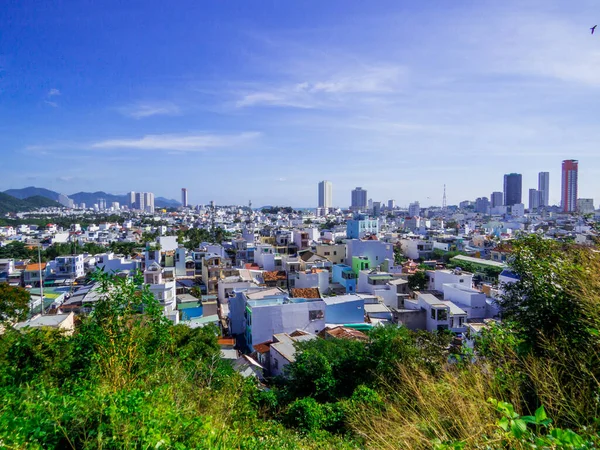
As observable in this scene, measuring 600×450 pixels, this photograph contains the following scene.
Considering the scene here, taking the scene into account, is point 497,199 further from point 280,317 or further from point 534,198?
point 280,317

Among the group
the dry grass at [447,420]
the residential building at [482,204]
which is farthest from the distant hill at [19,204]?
the residential building at [482,204]

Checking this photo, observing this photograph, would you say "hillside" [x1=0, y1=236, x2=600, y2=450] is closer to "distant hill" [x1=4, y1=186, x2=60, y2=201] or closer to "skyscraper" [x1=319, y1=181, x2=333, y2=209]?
"skyscraper" [x1=319, y1=181, x2=333, y2=209]

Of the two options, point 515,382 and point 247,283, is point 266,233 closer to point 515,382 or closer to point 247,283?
point 247,283

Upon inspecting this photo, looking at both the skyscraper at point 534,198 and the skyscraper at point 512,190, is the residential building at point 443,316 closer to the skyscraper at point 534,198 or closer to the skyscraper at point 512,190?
the skyscraper at point 512,190

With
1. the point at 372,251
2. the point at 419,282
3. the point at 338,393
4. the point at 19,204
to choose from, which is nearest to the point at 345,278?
the point at 419,282

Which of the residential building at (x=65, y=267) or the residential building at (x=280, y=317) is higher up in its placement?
the residential building at (x=280, y=317)
